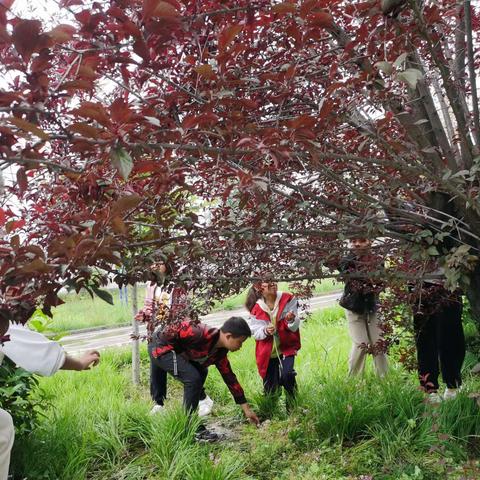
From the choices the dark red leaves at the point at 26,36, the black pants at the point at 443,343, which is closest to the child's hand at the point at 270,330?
the black pants at the point at 443,343

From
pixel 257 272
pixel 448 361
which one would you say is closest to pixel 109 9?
pixel 257 272

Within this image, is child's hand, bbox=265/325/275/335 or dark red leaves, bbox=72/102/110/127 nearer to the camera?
dark red leaves, bbox=72/102/110/127

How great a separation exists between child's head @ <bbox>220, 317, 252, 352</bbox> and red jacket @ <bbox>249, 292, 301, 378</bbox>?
438 mm

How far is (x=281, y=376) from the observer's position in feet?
12.4

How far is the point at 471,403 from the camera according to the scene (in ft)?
9.40

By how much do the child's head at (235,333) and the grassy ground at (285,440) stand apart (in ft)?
1.84

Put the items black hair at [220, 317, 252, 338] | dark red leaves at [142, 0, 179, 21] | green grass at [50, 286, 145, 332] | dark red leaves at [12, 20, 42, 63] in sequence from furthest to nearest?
green grass at [50, 286, 145, 332] < black hair at [220, 317, 252, 338] < dark red leaves at [142, 0, 179, 21] < dark red leaves at [12, 20, 42, 63]

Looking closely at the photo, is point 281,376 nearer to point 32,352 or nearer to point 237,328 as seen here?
point 237,328

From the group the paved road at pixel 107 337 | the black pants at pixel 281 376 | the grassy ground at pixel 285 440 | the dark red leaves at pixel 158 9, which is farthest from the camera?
the paved road at pixel 107 337

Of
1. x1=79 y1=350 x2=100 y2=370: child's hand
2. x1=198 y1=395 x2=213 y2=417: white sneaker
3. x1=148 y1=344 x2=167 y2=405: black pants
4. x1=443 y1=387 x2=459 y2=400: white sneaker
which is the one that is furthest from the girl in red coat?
x1=79 y1=350 x2=100 y2=370: child's hand

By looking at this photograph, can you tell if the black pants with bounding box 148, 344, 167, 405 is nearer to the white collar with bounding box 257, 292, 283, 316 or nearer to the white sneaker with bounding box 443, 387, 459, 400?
the white collar with bounding box 257, 292, 283, 316

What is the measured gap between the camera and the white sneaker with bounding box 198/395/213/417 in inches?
150

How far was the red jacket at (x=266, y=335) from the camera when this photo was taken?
12.7 ft

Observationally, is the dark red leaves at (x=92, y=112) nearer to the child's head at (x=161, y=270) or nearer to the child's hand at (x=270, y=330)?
the child's head at (x=161, y=270)
